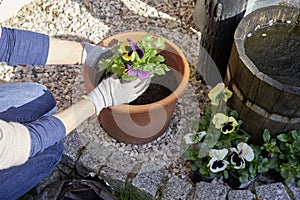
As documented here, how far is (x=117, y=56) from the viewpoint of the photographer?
1802 millimetres

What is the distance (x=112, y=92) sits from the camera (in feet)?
5.67

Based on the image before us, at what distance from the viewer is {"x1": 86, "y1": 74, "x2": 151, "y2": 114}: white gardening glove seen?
5.63 ft

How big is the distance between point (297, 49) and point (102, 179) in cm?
111

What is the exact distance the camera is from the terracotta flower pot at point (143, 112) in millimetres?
1847

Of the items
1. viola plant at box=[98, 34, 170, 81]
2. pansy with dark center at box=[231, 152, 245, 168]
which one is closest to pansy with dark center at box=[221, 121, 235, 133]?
pansy with dark center at box=[231, 152, 245, 168]

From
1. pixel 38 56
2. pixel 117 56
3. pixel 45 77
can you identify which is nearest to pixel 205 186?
pixel 117 56

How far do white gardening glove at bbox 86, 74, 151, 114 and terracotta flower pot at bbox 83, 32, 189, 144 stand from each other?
63 millimetres

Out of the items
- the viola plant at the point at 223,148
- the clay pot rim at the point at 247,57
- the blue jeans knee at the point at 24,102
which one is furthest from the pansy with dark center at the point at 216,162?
the blue jeans knee at the point at 24,102

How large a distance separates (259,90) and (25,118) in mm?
998

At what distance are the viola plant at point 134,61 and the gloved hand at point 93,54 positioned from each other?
5 cm

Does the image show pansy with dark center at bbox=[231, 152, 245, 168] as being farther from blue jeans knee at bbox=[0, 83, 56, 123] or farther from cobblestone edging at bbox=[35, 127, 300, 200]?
blue jeans knee at bbox=[0, 83, 56, 123]

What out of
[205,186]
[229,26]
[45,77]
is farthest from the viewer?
[45,77]

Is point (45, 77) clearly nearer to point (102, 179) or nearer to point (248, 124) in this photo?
point (102, 179)

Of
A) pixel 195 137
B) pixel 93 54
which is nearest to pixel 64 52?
pixel 93 54
